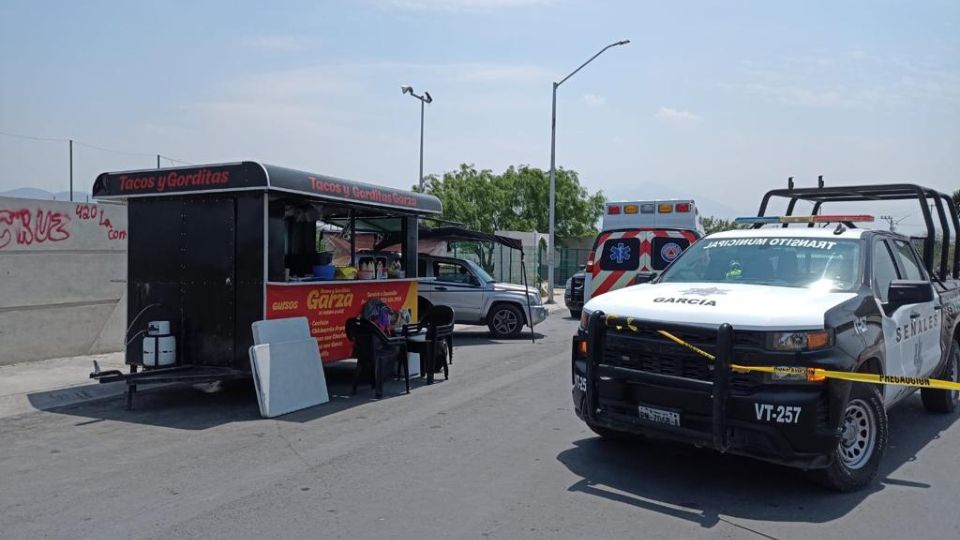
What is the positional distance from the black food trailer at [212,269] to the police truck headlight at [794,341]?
18.8 feet

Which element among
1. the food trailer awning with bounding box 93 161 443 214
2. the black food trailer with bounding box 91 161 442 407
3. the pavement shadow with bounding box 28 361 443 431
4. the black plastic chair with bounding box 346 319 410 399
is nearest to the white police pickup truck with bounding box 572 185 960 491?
the black plastic chair with bounding box 346 319 410 399

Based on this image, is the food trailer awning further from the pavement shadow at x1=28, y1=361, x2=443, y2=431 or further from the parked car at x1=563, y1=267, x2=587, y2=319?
the parked car at x1=563, y1=267, x2=587, y2=319

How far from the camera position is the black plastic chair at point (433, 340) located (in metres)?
10.6

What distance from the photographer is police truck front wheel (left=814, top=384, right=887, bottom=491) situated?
220 inches

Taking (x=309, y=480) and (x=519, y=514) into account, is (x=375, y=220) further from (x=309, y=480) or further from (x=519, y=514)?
(x=519, y=514)

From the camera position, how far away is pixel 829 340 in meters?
5.37

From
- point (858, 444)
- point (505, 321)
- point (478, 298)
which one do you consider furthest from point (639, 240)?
point (858, 444)

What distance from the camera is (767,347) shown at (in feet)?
17.4

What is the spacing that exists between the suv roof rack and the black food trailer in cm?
548

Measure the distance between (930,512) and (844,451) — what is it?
65 centimetres

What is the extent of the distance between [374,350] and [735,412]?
5.25m

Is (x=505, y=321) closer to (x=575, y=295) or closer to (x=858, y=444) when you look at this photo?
(x=575, y=295)

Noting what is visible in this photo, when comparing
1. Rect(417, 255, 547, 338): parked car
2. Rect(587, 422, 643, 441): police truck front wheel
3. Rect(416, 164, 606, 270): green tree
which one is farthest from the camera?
Rect(416, 164, 606, 270): green tree

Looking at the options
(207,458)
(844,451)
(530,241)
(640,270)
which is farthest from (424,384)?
(530,241)
